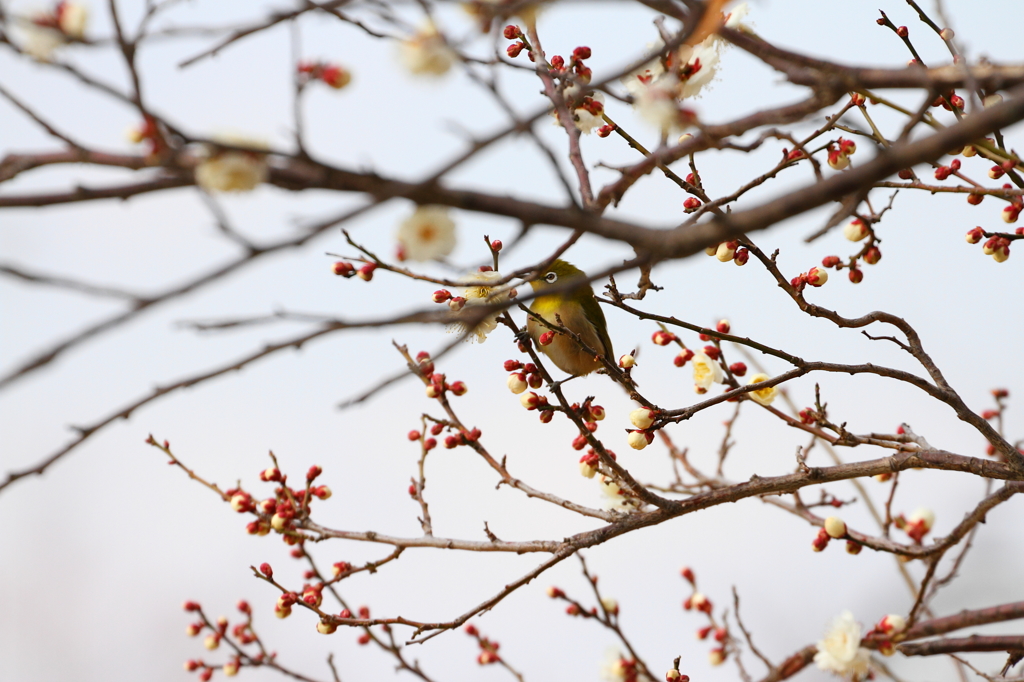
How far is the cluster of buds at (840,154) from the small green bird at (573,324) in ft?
2.63

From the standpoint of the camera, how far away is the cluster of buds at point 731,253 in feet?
5.00

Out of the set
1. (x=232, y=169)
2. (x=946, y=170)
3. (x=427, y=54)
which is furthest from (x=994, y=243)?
(x=232, y=169)

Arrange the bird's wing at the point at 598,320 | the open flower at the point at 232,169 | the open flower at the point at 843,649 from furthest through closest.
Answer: the bird's wing at the point at 598,320
the open flower at the point at 843,649
the open flower at the point at 232,169

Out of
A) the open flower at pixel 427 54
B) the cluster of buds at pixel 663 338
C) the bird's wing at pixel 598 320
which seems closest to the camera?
the open flower at pixel 427 54

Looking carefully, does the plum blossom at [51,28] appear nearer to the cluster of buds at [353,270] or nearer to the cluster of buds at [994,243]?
the cluster of buds at [353,270]

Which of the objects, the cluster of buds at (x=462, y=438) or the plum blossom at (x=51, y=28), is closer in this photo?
the plum blossom at (x=51, y=28)

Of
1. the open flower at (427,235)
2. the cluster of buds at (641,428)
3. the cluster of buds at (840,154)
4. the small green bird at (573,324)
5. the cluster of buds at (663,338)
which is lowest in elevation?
the open flower at (427,235)

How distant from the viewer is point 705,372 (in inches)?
64.3

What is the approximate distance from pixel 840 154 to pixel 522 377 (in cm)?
76

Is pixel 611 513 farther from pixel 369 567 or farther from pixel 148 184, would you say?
pixel 148 184

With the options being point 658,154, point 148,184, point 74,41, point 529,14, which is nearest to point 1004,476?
point 658,154

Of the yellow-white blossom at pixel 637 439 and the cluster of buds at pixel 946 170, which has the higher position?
the cluster of buds at pixel 946 170

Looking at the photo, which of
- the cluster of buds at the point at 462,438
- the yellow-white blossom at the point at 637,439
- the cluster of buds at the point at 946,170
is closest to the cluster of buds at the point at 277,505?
the cluster of buds at the point at 462,438

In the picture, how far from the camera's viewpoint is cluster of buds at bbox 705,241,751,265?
152 cm
